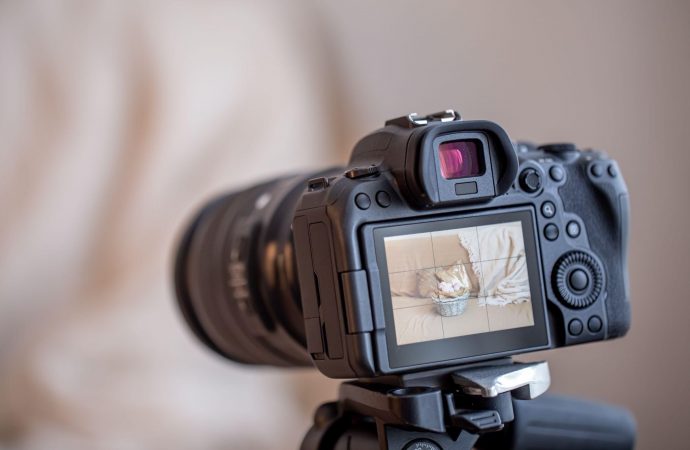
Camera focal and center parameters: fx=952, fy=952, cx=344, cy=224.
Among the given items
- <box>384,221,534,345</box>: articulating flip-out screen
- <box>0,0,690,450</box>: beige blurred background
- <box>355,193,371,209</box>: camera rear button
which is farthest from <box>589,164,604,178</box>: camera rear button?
<box>0,0,690,450</box>: beige blurred background

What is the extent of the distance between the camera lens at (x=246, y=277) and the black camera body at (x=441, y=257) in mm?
236

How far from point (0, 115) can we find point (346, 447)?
915 mm

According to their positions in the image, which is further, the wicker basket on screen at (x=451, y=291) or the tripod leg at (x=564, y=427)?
the tripod leg at (x=564, y=427)

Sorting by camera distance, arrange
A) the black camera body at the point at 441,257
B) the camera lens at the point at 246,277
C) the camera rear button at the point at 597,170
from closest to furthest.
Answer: the black camera body at the point at 441,257 < the camera rear button at the point at 597,170 < the camera lens at the point at 246,277

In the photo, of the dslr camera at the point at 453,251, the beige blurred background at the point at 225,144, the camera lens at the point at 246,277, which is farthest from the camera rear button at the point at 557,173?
the beige blurred background at the point at 225,144

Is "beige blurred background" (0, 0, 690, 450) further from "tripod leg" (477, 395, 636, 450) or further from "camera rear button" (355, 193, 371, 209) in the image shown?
"camera rear button" (355, 193, 371, 209)

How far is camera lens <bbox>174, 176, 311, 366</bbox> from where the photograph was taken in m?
0.97

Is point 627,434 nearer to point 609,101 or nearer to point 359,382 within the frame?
point 359,382

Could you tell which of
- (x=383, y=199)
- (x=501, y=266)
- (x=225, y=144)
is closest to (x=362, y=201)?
(x=383, y=199)

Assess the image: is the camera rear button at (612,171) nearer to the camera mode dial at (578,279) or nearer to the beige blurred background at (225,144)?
the camera mode dial at (578,279)

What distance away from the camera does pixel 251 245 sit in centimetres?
103

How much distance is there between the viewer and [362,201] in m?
0.66

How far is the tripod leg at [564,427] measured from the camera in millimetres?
788

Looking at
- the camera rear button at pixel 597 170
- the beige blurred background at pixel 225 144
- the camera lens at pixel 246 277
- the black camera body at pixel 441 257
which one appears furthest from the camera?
the beige blurred background at pixel 225 144
